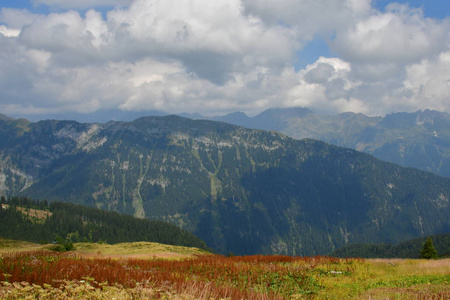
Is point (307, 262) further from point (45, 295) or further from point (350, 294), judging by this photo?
point (45, 295)

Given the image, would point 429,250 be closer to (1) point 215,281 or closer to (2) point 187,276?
(1) point 215,281

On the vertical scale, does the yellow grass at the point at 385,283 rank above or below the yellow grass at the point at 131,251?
above

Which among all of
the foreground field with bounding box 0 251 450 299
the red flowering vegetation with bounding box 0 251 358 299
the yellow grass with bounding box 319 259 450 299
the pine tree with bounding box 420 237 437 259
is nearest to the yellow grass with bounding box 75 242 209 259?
the red flowering vegetation with bounding box 0 251 358 299

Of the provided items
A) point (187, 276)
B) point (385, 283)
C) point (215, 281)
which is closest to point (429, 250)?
point (385, 283)

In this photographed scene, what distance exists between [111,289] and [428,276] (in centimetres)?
1823

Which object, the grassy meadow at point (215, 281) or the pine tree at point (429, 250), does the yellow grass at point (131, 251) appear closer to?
the grassy meadow at point (215, 281)

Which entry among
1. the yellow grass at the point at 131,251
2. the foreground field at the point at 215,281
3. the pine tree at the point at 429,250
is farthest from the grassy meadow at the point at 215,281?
the pine tree at the point at 429,250

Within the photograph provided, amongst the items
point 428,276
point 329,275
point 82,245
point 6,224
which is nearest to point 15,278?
point 329,275

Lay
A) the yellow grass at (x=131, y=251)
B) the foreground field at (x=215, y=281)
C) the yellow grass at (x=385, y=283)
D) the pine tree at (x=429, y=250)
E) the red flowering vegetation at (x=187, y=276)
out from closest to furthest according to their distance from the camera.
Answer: the foreground field at (x=215, y=281) < the red flowering vegetation at (x=187, y=276) < the yellow grass at (x=385, y=283) < the yellow grass at (x=131, y=251) < the pine tree at (x=429, y=250)

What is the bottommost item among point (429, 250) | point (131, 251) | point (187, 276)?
point (429, 250)

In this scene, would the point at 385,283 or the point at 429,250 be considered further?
the point at 429,250

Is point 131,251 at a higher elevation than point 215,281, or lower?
lower

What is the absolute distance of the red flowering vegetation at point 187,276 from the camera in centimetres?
1087

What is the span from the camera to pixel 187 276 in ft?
53.9
